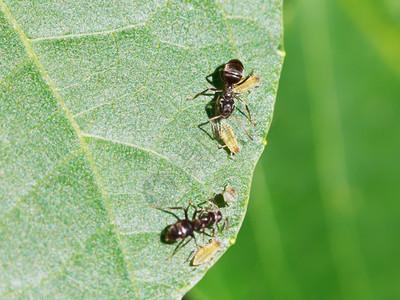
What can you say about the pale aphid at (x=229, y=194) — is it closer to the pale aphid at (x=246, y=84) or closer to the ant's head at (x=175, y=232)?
the ant's head at (x=175, y=232)

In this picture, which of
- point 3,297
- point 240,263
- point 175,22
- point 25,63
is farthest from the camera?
point 240,263

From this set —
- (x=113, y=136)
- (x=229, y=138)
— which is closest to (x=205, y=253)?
(x=229, y=138)

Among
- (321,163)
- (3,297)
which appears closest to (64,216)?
(3,297)

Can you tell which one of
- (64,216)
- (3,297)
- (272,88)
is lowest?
(3,297)

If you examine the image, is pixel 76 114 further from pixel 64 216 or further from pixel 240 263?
pixel 240 263

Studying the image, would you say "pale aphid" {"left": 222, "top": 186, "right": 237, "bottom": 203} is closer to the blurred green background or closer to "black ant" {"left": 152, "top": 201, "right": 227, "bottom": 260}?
"black ant" {"left": 152, "top": 201, "right": 227, "bottom": 260}

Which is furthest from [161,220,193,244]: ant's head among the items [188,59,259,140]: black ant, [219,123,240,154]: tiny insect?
[188,59,259,140]: black ant

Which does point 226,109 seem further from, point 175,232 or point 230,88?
point 175,232

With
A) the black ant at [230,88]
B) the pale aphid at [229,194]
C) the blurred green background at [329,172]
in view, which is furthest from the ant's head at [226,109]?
the blurred green background at [329,172]
